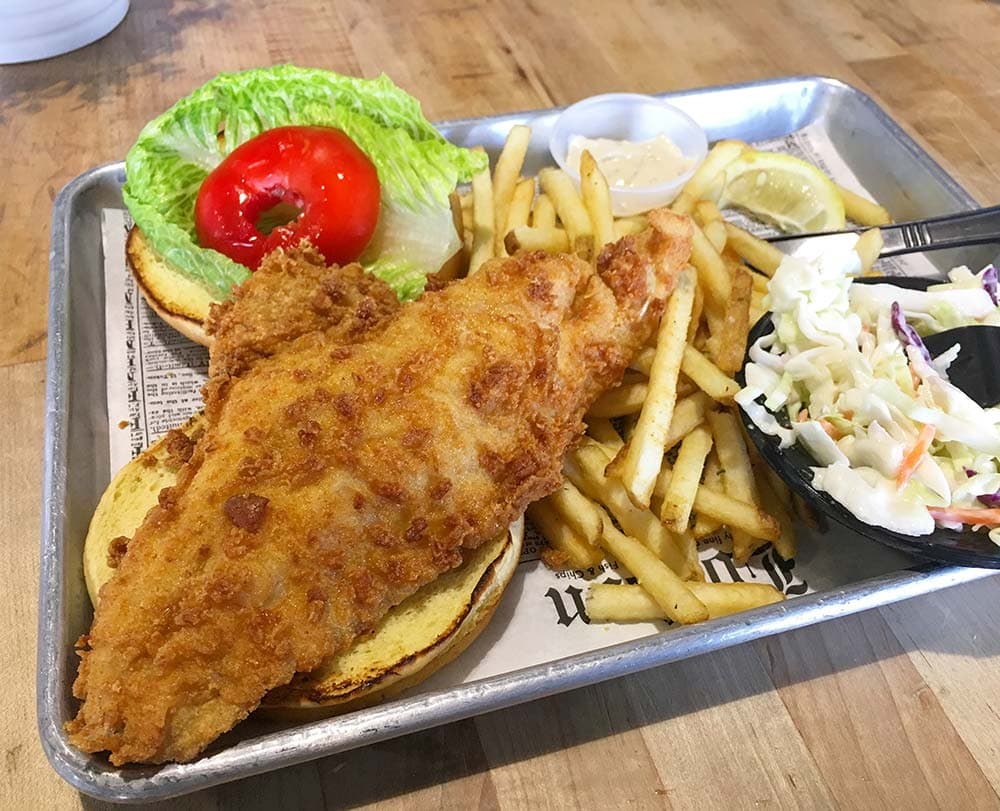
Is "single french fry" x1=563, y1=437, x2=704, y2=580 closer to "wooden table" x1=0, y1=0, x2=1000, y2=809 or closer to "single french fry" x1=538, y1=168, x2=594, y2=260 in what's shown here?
"wooden table" x1=0, y1=0, x2=1000, y2=809

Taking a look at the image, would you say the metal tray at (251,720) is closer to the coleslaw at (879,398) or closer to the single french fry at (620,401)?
the coleslaw at (879,398)

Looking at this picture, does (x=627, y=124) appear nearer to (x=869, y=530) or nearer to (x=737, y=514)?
(x=737, y=514)

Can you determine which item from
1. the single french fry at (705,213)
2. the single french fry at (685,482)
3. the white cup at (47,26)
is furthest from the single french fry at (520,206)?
the white cup at (47,26)

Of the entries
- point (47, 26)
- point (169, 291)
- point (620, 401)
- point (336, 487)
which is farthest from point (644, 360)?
point (47, 26)

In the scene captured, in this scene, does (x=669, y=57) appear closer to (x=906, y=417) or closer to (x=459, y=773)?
(x=906, y=417)

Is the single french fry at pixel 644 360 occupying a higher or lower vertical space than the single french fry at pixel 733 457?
higher

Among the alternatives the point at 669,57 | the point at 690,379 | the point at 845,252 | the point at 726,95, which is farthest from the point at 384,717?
the point at 669,57
